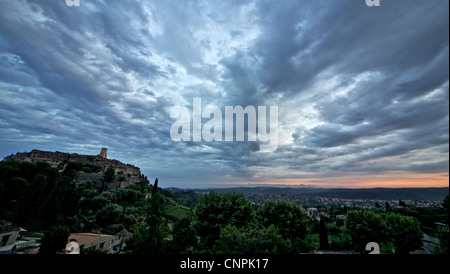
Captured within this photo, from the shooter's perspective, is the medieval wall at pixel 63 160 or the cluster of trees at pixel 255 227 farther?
the medieval wall at pixel 63 160

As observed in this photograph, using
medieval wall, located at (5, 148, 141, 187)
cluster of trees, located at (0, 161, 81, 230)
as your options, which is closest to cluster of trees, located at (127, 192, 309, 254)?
cluster of trees, located at (0, 161, 81, 230)

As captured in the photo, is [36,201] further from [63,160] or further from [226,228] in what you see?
[63,160]

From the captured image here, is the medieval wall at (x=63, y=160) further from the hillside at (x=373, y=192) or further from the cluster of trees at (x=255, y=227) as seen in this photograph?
the cluster of trees at (x=255, y=227)

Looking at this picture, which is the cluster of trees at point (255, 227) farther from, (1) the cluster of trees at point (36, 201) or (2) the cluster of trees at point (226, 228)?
(1) the cluster of trees at point (36, 201)

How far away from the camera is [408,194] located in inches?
3733

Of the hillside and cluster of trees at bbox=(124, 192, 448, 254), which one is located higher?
cluster of trees at bbox=(124, 192, 448, 254)

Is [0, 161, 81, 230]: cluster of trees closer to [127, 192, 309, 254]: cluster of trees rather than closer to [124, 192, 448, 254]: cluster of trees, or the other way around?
[127, 192, 309, 254]: cluster of trees

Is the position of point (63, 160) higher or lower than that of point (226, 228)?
higher

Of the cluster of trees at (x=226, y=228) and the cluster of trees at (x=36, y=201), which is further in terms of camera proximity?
the cluster of trees at (x=36, y=201)

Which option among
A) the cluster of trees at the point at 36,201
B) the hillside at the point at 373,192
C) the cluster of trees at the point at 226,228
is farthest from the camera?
the hillside at the point at 373,192

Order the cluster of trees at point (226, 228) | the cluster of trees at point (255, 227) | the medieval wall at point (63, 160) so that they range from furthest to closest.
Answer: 1. the medieval wall at point (63, 160)
2. the cluster of trees at point (255, 227)
3. the cluster of trees at point (226, 228)

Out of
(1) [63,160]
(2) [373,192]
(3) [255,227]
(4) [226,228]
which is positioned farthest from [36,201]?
(2) [373,192]

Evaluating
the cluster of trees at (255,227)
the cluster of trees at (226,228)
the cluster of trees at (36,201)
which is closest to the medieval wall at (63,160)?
the cluster of trees at (36,201)

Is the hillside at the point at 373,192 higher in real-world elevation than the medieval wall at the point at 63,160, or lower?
lower
